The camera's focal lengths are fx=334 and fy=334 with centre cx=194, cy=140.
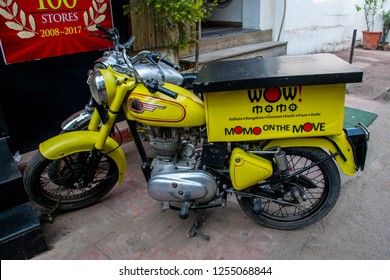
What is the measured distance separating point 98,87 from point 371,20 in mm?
10139

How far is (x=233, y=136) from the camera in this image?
213cm

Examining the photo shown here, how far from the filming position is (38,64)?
3.36 metres

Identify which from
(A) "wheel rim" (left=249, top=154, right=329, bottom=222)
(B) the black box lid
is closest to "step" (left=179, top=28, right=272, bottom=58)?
(B) the black box lid

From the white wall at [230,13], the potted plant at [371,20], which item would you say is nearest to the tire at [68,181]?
the white wall at [230,13]

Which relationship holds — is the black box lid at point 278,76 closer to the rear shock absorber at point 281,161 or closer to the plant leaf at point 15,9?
the rear shock absorber at point 281,161

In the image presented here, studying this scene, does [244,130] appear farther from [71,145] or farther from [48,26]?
[48,26]

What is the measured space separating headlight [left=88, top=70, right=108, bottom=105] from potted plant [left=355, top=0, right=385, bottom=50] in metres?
9.43

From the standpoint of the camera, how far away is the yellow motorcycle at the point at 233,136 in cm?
200

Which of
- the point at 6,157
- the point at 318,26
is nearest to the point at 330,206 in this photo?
the point at 6,157

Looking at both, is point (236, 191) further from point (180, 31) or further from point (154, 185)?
point (180, 31)

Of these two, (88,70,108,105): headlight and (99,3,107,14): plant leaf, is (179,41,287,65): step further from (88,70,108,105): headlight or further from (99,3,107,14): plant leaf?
(88,70,108,105): headlight

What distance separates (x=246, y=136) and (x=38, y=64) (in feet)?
7.82

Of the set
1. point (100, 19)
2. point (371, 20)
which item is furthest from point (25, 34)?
point (371, 20)

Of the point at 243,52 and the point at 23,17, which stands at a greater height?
the point at 23,17
